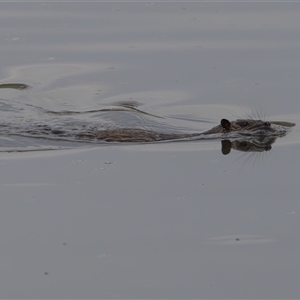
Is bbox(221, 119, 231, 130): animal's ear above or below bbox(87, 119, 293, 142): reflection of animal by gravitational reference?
Result: above

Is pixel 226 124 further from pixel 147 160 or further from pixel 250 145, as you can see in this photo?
pixel 147 160

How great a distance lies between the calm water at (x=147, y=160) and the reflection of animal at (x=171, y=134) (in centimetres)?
25

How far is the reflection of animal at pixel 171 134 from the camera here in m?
9.31

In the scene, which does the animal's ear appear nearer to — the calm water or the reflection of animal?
the reflection of animal

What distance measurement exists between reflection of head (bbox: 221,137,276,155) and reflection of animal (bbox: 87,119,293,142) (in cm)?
13

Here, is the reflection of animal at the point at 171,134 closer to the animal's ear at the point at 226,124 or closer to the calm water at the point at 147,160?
the animal's ear at the point at 226,124

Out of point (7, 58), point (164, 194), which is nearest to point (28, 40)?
point (7, 58)

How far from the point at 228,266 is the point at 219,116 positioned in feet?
15.1

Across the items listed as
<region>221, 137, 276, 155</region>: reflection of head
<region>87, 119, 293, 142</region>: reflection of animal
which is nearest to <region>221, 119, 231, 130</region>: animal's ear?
<region>87, 119, 293, 142</region>: reflection of animal

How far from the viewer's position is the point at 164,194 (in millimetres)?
7270

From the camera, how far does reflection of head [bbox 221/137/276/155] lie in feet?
29.8

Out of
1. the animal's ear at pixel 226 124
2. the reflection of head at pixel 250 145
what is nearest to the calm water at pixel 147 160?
the reflection of head at pixel 250 145

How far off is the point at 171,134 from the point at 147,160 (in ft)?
4.12

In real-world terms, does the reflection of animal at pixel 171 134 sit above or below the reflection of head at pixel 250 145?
above
